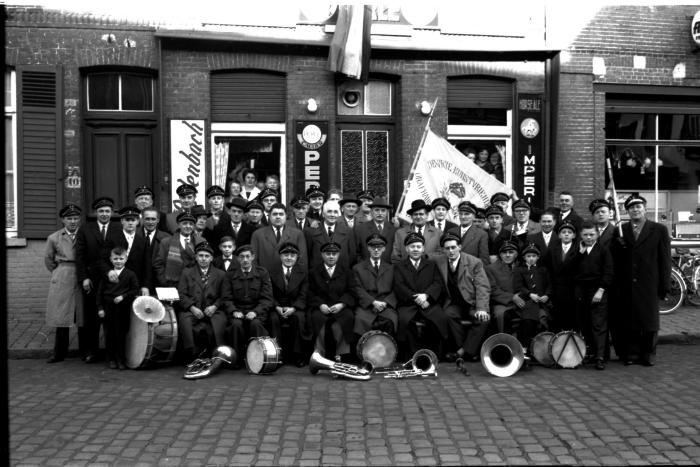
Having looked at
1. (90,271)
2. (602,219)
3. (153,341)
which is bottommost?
(153,341)

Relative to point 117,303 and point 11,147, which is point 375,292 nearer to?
point 117,303

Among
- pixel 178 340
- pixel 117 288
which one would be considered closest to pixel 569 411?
pixel 178 340

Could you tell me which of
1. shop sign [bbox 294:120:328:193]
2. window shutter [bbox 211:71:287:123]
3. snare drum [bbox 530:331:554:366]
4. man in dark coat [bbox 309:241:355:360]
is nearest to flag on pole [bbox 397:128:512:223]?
shop sign [bbox 294:120:328:193]

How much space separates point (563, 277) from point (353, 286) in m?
2.71

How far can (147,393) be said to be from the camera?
8.16 meters

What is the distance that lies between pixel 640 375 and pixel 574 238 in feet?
6.69

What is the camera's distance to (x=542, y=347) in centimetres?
963

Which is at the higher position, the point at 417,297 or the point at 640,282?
the point at 640,282

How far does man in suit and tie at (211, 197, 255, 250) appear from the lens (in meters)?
10.9

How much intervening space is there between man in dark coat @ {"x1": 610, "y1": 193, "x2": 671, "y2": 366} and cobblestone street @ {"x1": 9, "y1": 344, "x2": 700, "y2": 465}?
0.59 meters

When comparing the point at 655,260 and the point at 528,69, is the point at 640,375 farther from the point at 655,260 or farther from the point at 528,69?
the point at 528,69

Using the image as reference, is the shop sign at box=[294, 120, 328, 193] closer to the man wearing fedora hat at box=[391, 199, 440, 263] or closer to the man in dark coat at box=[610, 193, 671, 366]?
the man wearing fedora hat at box=[391, 199, 440, 263]

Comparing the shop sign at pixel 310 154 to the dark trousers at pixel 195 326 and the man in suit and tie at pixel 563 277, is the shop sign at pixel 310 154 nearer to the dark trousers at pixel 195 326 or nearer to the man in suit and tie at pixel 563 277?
the dark trousers at pixel 195 326

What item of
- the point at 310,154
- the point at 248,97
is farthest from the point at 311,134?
the point at 248,97
